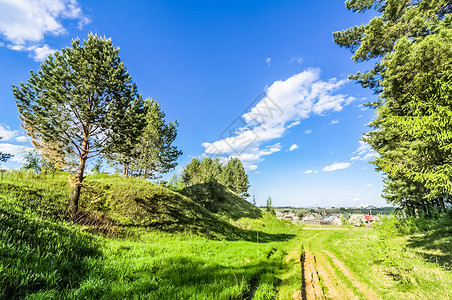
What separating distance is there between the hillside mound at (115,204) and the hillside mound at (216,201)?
11.4 meters

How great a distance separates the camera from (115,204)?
41.8 ft

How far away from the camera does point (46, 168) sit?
48.0ft

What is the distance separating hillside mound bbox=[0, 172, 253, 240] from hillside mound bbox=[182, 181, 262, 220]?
1135 cm

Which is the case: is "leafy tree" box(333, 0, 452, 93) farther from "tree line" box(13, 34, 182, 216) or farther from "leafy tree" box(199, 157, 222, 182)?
"leafy tree" box(199, 157, 222, 182)

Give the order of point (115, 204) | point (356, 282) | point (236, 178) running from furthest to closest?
point (236, 178)
point (115, 204)
point (356, 282)

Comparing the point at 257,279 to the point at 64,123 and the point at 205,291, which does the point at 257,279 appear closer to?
the point at 205,291

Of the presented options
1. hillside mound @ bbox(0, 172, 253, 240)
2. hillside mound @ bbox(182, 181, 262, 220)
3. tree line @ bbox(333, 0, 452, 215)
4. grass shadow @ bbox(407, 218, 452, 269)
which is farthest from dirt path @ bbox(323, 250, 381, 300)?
hillside mound @ bbox(182, 181, 262, 220)

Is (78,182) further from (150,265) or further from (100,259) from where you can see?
(150,265)

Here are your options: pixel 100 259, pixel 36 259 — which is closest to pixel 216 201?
pixel 100 259

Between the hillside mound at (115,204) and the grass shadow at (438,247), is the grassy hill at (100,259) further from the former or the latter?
the grass shadow at (438,247)

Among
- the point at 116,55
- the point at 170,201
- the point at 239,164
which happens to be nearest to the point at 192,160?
the point at 239,164

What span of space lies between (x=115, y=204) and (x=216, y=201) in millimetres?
20285

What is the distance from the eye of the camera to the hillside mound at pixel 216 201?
28828mm

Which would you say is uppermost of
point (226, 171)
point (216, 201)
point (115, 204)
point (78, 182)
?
point (226, 171)
